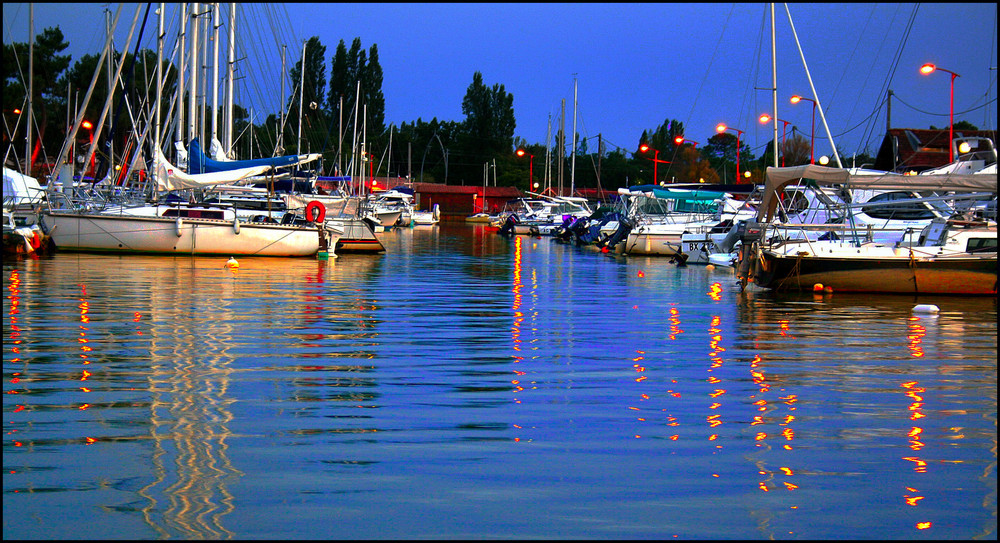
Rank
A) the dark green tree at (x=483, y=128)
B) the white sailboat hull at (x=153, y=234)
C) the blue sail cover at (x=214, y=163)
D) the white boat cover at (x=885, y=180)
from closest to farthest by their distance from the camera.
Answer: the white boat cover at (x=885, y=180), the white sailboat hull at (x=153, y=234), the blue sail cover at (x=214, y=163), the dark green tree at (x=483, y=128)

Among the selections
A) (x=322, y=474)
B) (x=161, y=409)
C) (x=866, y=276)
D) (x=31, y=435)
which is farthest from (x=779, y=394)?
(x=866, y=276)

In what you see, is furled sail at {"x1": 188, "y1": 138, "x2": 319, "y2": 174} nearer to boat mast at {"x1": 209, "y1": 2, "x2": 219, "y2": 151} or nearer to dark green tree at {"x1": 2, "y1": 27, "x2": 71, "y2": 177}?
boat mast at {"x1": 209, "y1": 2, "x2": 219, "y2": 151}

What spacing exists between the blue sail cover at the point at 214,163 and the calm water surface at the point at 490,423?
1537 centimetres

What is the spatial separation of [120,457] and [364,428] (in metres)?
1.73

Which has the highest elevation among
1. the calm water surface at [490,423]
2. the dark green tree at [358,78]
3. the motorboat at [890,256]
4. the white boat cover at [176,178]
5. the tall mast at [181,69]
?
the dark green tree at [358,78]

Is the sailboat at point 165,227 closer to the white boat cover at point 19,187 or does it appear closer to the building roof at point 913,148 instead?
the white boat cover at point 19,187

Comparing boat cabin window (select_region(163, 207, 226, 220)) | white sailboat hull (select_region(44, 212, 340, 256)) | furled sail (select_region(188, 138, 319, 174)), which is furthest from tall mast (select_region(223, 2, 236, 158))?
white sailboat hull (select_region(44, 212, 340, 256))

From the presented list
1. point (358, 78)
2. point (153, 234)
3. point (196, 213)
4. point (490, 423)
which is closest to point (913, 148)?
point (196, 213)

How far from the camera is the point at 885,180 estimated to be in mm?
18500

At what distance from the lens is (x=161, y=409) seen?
25.6 ft

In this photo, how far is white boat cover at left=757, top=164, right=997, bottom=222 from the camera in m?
18.1

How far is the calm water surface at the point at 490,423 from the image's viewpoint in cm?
528

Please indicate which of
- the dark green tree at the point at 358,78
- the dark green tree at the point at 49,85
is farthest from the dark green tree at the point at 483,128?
the dark green tree at the point at 49,85

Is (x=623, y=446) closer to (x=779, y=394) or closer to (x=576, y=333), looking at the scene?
(x=779, y=394)
